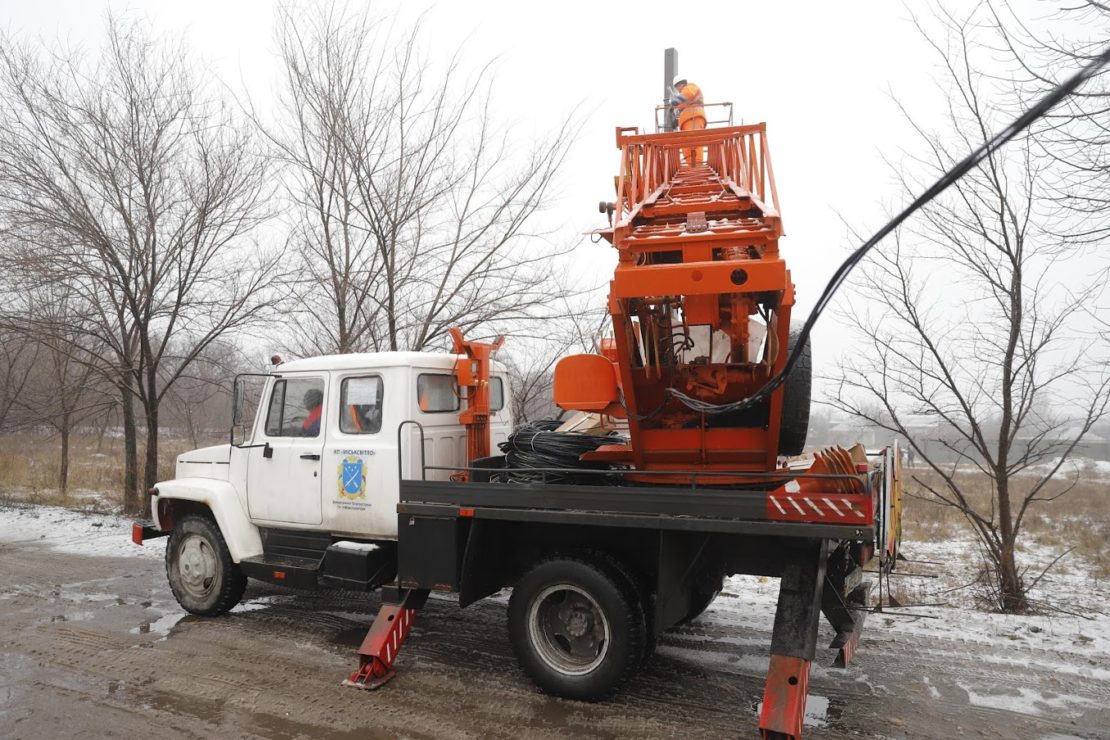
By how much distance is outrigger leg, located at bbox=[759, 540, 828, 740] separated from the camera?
3.85 m

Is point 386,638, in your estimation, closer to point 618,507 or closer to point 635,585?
point 635,585

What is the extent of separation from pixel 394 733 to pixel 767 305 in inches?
131

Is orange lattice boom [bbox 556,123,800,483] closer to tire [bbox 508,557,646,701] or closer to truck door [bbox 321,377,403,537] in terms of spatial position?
tire [bbox 508,557,646,701]

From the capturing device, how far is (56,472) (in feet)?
59.4

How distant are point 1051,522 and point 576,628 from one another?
13921 mm

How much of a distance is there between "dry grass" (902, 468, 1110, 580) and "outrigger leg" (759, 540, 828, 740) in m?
4.33

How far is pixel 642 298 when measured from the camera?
418cm

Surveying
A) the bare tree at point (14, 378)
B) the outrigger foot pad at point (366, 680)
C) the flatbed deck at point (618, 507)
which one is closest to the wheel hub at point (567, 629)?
the flatbed deck at point (618, 507)

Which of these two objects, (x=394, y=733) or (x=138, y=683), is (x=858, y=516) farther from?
(x=138, y=683)

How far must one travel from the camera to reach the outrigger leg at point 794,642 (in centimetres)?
385

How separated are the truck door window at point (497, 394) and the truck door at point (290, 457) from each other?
5.22 feet

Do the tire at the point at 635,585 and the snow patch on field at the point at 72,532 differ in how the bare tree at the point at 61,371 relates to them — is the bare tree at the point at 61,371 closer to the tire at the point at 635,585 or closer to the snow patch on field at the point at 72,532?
the snow patch on field at the point at 72,532

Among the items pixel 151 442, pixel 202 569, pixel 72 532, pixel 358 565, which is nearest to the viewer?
pixel 358 565

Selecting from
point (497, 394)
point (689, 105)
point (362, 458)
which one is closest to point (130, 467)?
point (497, 394)
